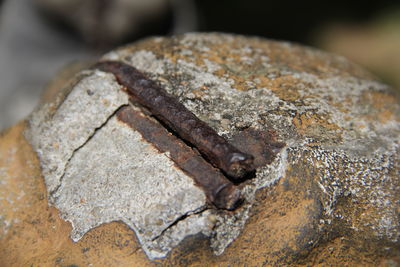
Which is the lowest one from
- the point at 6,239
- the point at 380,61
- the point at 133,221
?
the point at 380,61

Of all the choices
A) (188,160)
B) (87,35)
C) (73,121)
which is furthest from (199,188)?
(87,35)

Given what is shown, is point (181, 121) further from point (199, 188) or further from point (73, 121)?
point (73, 121)

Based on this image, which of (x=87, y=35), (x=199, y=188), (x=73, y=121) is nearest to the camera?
(x=199, y=188)

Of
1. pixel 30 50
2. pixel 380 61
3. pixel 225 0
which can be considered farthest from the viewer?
pixel 225 0

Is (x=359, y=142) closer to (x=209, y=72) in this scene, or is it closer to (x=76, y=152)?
(x=209, y=72)

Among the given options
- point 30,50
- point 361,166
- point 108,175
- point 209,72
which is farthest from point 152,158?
point 30,50

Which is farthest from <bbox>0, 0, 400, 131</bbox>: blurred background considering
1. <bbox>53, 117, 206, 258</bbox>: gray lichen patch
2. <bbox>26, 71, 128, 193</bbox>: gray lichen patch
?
<bbox>53, 117, 206, 258</bbox>: gray lichen patch

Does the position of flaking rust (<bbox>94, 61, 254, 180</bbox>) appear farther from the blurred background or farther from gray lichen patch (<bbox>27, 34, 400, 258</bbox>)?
the blurred background
